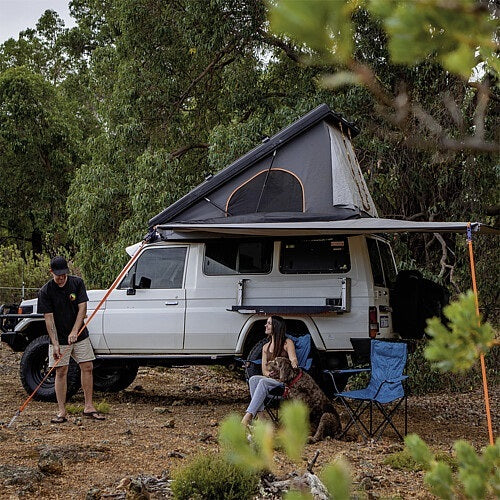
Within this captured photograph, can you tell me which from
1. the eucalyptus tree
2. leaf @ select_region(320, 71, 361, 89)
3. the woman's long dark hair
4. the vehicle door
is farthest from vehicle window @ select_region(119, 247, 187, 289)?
the eucalyptus tree

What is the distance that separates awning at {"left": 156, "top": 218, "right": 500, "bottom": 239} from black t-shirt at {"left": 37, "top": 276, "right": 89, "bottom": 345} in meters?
1.30

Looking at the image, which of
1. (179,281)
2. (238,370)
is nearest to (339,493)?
(179,281)

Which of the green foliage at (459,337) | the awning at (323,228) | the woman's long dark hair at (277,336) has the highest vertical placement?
the awning at (323,228)

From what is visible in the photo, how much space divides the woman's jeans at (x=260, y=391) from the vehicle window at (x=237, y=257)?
1.67 m

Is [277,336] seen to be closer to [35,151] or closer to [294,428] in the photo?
[294,428]

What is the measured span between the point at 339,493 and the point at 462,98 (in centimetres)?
1081

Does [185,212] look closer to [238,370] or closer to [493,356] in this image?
[238,370]

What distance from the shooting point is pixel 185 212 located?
9.11 m

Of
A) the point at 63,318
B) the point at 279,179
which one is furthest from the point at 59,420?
the point at 279,179

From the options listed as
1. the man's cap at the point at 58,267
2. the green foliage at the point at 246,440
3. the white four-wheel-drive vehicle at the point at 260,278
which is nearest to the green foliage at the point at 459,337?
the green foliage at the point at 246,440

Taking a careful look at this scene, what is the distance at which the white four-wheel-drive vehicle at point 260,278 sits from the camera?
830 centimetres

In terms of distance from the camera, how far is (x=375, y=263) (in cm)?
855

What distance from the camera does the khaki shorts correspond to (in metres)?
7.79

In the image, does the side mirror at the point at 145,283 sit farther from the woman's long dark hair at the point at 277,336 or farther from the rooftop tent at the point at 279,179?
the woman's long dark hair at the point at 277,336
